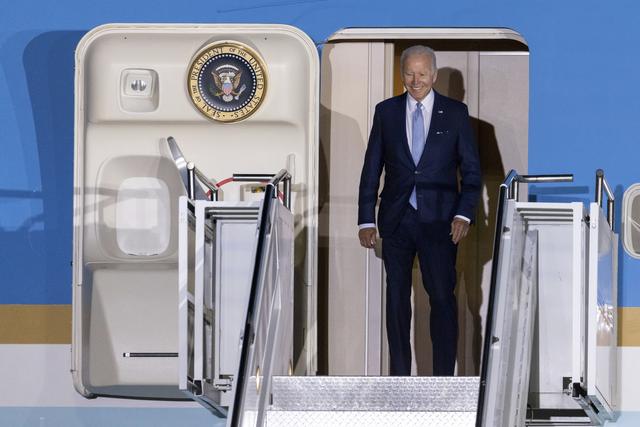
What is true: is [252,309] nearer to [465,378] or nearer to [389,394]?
[389,394]

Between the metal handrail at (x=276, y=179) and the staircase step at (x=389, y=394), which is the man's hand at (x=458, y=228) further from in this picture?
the staircase step at (x=389, y=394)

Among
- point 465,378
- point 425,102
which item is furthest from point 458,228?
point 465,378

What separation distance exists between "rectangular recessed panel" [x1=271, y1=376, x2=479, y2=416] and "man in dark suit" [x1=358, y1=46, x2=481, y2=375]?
0.75 meters

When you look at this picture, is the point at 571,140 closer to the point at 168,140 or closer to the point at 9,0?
the point at 168,140

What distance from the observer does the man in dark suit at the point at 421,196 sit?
7523 millimetres

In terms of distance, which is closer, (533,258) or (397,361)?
(533,258)

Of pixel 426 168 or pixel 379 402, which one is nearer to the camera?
pixel 379 402

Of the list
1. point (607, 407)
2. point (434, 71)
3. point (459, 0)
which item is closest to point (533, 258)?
point (607, 407)

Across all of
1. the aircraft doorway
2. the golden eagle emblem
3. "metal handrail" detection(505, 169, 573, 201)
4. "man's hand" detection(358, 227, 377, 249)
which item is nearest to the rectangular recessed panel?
"metal handrail" detection(505, 169, 573, 201)

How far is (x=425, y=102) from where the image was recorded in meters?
7.70

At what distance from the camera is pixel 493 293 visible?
5.80m

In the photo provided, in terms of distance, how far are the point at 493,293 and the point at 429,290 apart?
1.79m

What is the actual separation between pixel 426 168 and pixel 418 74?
45cm

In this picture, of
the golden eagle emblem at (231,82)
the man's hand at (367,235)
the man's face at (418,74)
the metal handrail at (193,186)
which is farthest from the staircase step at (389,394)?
the golden eagle emblem at (231,82)
